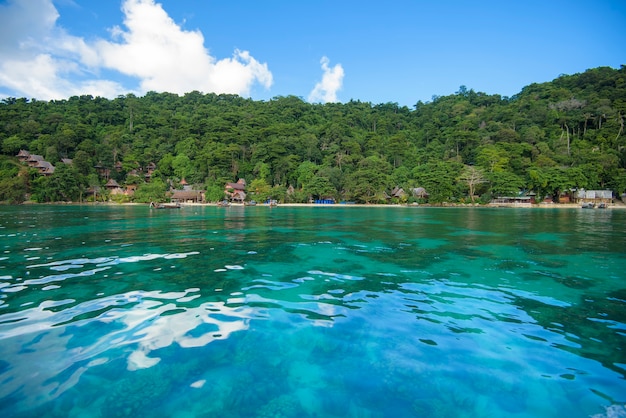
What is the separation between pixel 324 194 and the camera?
53.0m

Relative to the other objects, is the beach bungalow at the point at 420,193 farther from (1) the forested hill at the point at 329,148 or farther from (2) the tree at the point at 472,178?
(2) the tree at the point at 472,178

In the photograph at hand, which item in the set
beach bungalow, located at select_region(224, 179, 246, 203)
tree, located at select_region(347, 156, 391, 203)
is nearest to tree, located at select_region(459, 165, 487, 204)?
tree, located at select_region(347, 156, 391, 203)

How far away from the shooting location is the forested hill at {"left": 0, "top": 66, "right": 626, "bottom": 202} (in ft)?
166

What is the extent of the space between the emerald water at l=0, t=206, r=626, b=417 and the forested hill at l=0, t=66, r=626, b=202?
147 feet

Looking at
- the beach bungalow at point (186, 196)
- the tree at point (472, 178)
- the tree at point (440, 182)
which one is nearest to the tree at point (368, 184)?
the tree at point (440, 182)

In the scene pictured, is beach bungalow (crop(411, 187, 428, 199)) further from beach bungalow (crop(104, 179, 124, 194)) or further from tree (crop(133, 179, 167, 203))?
beach bungalow (crop(104, 179, 124, 194))

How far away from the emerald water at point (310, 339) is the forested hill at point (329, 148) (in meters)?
44.9

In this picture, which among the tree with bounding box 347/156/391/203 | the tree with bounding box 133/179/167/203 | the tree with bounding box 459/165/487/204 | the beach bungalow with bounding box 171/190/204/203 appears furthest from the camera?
the beach bungalow with bounding box 171/190/204/203

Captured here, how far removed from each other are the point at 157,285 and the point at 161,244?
605cm

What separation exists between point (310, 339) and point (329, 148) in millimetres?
62343

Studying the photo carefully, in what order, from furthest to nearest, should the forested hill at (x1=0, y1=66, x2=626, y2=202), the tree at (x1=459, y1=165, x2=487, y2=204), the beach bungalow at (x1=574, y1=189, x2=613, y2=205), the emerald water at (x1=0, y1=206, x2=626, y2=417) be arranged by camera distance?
the forested hill at (x1=0, y1=66, x2=626, y2=202), the tree at (x1=459, y1=165, x2=487, y2=204), the beach bungalow at (x1=574, y1=189, x2=613, y2=205), the emerald water at (x1=0, y1=206, x2=626, y2=417)

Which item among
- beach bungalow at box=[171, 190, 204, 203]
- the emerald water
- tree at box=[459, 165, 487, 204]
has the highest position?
tree at box=[459, 165, 487, 204]

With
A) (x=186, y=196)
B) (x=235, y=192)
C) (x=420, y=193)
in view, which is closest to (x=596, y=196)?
(x=420, y=193)

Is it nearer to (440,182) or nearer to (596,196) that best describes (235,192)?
(440,182)
